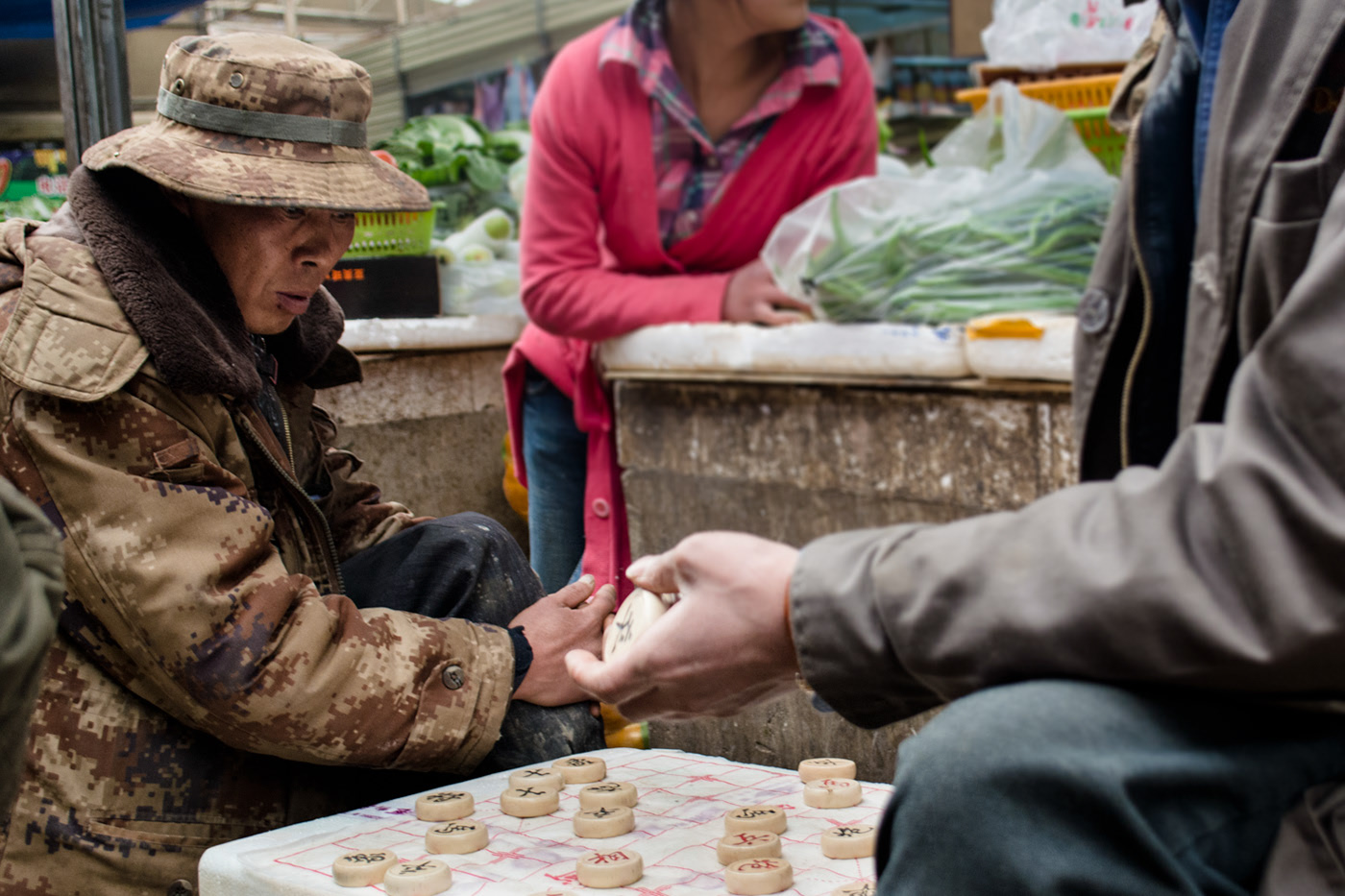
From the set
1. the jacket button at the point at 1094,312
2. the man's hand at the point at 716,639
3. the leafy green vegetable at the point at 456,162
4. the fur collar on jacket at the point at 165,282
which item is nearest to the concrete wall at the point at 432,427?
the leafy green vegetable at the point at 456,162

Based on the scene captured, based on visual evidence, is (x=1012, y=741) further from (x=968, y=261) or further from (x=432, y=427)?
(x=432, y=427)

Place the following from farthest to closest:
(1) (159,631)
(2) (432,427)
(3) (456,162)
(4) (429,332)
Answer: (3) (456,162) → (2) (432,427) → (4) (429,332) → (1) (159,631)

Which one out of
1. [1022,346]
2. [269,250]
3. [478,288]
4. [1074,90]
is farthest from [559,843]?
[478,288]

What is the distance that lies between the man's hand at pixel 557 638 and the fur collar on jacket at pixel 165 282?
62 centimetres

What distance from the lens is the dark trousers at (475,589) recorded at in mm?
2164

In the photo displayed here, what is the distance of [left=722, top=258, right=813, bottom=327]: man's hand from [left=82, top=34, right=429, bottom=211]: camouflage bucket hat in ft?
4.17

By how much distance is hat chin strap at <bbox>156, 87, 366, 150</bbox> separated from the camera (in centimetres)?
189

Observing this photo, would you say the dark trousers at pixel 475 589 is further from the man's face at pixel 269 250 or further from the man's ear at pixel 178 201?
the man's ear at pixel 178 201

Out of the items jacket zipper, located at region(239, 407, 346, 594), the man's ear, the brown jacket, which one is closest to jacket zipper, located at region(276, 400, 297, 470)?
jacket zipper, located at region(239, 407, 346, 594)

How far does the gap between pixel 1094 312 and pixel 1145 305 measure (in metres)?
0.08

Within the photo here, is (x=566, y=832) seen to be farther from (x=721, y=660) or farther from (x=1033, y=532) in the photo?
(x=1033, y=532)

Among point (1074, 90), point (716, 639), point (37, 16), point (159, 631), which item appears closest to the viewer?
point (716, 639)

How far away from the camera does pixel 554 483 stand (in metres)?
3.49

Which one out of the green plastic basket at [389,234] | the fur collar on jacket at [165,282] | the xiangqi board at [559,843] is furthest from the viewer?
the green plastic basket at [389,234]
